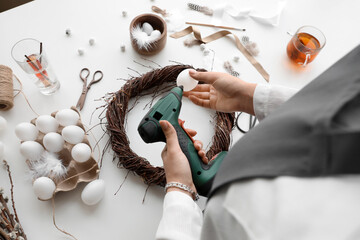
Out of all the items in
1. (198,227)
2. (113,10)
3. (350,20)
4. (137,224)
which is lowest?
(137,224)

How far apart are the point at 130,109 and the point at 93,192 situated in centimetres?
30

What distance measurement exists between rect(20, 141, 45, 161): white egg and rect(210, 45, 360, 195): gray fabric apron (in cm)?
62

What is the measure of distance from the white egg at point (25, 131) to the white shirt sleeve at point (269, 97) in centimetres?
65

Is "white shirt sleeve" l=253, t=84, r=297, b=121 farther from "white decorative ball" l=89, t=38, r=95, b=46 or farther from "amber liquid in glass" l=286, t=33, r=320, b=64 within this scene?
"white decorative ball" l=89, t=38, r=95, b=46

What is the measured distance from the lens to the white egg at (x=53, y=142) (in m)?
0.79

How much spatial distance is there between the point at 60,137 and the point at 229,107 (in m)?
0.51

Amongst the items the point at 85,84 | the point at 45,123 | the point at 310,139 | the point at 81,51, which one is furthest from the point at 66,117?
the point at 310,139

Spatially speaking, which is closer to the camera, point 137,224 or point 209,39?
point 137,224

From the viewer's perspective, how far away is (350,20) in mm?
1137

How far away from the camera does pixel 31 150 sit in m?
0.79

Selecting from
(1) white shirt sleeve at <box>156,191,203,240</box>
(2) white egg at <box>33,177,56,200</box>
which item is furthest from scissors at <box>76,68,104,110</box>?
(1) white shirt sleeve at <box>156,191,203,240</box>

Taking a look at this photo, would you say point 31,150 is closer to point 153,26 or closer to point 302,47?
point 153,26

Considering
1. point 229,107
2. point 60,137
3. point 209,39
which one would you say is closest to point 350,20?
point 209,39

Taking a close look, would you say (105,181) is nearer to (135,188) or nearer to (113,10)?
(135,188)
